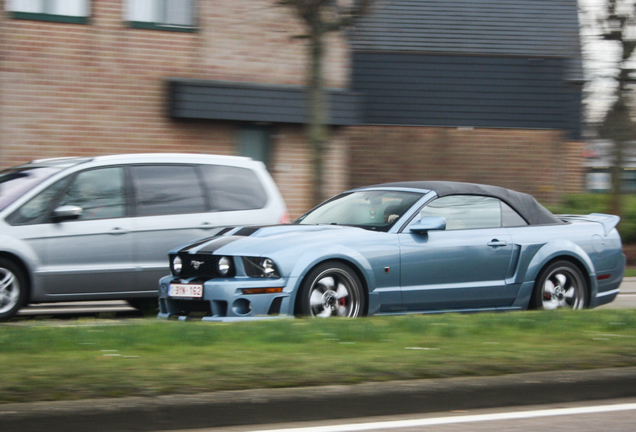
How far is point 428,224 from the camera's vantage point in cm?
849

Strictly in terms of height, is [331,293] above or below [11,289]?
above

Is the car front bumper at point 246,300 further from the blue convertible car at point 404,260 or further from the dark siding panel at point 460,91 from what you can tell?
the dark siding panel at point 460,91

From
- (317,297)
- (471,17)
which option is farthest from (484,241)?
(471,17)

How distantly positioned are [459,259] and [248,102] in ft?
31.4

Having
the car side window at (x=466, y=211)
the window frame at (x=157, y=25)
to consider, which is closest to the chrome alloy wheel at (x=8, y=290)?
the car side window at (x=466, y=211)

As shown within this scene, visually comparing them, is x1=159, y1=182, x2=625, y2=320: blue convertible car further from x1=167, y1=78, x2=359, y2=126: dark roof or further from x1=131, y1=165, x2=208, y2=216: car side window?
x1=167, y1=78, x2=359, y2=126: dark roof

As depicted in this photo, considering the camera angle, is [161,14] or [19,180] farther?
[161,14]

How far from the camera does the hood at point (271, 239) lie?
314 inches

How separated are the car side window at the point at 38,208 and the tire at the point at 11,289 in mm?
449

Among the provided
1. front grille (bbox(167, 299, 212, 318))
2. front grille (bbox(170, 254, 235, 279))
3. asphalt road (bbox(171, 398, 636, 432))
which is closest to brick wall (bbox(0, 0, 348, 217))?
front grille (bbox(170, 254, 235, 279))

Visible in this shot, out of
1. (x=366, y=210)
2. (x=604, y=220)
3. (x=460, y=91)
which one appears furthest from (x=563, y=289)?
(x=460, y=91)

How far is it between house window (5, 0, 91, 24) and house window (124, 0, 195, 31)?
0.82m

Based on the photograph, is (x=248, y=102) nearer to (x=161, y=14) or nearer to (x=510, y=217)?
(x=161, y=14)

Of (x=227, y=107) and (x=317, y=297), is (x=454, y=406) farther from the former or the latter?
(x=227, y=107)
